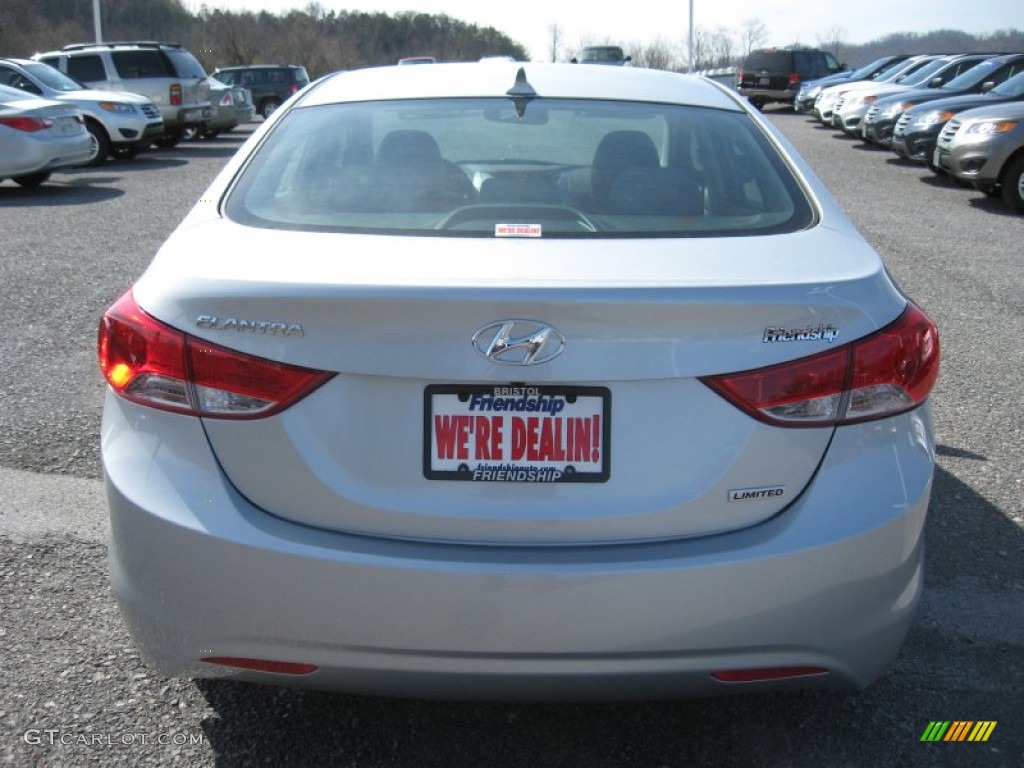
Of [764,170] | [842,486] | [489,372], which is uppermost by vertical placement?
[764,170]

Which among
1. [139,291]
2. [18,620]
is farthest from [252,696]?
[139,291]

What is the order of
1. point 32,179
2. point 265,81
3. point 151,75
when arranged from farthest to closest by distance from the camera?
point 265,81, point 151,75, point 32,179

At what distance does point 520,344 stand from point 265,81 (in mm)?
34049

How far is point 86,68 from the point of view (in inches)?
866

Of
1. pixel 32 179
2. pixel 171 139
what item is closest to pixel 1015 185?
pixel 32 179

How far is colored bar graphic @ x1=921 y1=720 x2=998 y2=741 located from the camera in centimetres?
280

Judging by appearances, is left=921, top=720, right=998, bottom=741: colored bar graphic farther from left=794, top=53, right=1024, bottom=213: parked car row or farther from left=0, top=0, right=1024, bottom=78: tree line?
left=0, top=0, right=1024, bottom=78: tree line

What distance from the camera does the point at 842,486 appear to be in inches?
90.0

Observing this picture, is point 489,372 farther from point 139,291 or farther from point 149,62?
point 149,62

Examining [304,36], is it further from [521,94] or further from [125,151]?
[521,94]

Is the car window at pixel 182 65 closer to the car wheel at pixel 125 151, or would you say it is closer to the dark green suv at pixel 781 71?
the car wheel at pixel 125 151

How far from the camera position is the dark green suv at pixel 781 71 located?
115 feet

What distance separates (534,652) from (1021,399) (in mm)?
4105

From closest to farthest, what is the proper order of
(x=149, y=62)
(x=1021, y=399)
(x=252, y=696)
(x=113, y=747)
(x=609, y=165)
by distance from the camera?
(x=113, y=747)
(x=252, y=696)
(x=609, y=165)
(x=1021, y=399)
(x=149, y=62)
